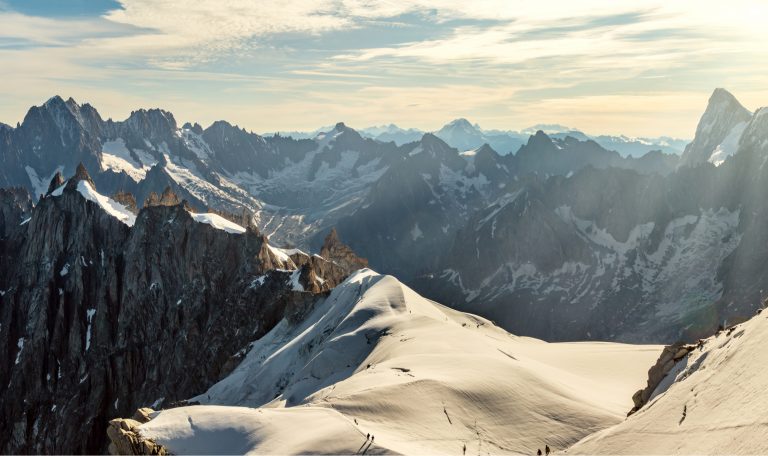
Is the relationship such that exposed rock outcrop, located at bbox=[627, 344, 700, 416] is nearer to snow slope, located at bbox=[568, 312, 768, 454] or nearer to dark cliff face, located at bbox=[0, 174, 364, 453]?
snow slope, located at bbox=[568, 312, 768, 454]

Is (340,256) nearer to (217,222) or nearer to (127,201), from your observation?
(217,222)

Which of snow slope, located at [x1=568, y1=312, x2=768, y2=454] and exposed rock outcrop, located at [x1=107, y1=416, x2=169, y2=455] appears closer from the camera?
snow slope, located at [x1=568, y1=312, x2=768, y2=454]

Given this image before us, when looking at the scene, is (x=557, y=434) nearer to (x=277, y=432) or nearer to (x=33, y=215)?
(x=277, y=432)

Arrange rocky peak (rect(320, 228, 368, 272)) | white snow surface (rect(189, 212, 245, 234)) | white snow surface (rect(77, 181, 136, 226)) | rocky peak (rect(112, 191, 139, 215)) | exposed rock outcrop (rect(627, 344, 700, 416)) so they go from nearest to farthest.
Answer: exposed rock outcrop (rect(627, 344, 700, 416)), white snow surface (rect(189, 212, 245, 234)), white snow surface (rect(77, 181, 136, 226)), rocky peak (rect(320, 228, 368, 272)), rocky peak (rect(112, 191, 139, 215))

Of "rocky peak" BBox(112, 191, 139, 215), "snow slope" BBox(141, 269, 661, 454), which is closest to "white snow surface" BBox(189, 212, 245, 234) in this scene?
"rocky peak" BBox(112, 191, 139, 215)

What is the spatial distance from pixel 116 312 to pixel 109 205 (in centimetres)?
3408

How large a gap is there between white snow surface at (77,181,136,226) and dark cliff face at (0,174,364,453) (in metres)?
2.27

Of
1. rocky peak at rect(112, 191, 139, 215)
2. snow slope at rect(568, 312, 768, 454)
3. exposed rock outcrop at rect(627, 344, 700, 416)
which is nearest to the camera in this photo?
snow slope at rect(568, 312, 768, 454)

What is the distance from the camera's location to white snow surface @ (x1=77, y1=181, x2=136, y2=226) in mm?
163750

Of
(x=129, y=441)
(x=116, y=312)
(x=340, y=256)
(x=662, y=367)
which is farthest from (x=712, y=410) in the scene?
(x=116, y=312)

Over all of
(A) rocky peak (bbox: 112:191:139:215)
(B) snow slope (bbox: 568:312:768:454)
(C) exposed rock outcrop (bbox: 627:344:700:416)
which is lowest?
(A) rocky peak (bbox: 112:191:139:215)

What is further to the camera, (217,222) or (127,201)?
(127,201)

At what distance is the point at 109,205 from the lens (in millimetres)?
169750

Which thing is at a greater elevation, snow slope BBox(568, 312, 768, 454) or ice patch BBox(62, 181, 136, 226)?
snow slope BBox(568, 312, 768, 454)
